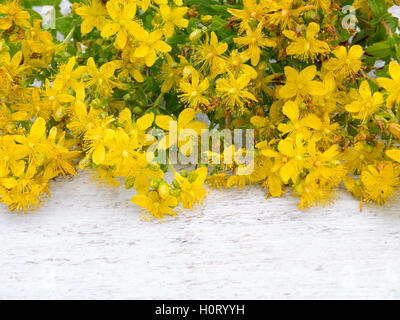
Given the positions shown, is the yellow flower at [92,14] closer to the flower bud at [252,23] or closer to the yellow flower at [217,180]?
the flower bud at [252,23]

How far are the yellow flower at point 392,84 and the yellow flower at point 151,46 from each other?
46 cm

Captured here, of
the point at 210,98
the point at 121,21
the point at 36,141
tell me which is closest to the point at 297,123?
the point at 210,98

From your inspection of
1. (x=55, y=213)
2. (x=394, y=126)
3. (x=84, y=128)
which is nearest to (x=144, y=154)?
(x=84, y=128)

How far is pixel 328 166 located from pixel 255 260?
0.84 ft

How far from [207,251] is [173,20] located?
1.70 ft

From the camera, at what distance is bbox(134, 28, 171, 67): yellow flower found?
0.98 meters

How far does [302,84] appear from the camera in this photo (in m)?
1.00

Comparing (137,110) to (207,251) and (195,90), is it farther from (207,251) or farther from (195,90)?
(207,251)

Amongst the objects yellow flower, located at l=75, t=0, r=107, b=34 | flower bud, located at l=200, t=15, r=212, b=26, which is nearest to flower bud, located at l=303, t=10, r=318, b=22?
flower bud, located at l=200, t=15, r=212, b=26

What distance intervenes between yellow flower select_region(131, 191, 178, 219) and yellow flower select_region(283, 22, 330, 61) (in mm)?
413

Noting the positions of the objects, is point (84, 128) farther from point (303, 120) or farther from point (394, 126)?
point (394, 126)

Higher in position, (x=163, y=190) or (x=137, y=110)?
(x=137, y=110)

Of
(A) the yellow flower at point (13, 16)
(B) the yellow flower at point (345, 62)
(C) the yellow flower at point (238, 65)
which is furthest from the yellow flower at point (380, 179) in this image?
(A) the yellow flower at point (13, 16)

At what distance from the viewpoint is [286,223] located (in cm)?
105
